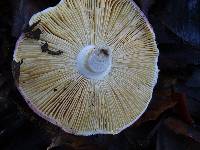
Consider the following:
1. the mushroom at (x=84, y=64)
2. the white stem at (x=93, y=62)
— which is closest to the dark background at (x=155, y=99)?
the mushroom at (x=84, y=64)

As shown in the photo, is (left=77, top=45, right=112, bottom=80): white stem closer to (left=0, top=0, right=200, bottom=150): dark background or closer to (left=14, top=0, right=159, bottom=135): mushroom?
(left=14, top=0, right=159, bottom=135): mushroom

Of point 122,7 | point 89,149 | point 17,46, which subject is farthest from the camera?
point 89,149

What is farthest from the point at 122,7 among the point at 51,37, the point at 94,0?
the point at 51,37

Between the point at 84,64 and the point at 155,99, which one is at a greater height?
the point at 84,64

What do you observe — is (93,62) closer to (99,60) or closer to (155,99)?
(99,60)

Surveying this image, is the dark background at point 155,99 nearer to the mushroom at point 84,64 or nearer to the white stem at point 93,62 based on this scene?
the mushroom at point 84,64

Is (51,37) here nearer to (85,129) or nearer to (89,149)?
(85,129)

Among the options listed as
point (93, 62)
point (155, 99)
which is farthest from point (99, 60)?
point (155, 99)
